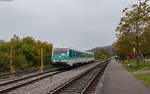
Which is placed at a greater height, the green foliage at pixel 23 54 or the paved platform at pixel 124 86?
the green foliage at pixel 23 54

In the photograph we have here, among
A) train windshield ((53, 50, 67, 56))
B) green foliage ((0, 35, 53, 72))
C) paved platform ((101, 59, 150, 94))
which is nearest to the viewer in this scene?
paved platform ((101, 59, 150, 94))

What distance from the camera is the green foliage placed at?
70.8ft

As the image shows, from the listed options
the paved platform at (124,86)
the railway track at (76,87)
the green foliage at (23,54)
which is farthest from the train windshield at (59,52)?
the paved platform at (124,86)

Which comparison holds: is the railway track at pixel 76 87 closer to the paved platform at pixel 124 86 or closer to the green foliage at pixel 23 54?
the paved platform at pixel 124 86

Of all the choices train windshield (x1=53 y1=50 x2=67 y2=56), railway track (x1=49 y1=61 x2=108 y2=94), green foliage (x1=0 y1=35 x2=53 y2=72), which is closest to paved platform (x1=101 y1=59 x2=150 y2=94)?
railway track (x1=49 y1=61 x2=108 y2=94)

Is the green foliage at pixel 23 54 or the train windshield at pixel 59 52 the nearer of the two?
the green foliage at pixel 23 54

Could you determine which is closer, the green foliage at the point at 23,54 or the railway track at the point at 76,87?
the railway track at the point at 76,87

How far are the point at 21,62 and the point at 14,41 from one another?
15.5 feet

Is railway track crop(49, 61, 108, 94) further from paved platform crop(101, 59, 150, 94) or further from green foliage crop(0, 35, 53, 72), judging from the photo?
green foliage crop(0, 35, 53, 72)

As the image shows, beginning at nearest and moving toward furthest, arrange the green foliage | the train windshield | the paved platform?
the paved platform
the green foliage
the train windshield

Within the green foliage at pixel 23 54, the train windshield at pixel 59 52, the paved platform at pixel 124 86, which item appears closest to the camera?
the paved platform at pixel 124 86

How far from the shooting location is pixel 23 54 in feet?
87.9

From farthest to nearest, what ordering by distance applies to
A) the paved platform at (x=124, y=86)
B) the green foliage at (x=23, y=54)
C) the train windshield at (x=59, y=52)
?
the train windshield at (x=59, y=52)
the green foliage at (x=23, y=54)
the paved platform at (x=124, y=86)

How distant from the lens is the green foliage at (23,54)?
2159cm
